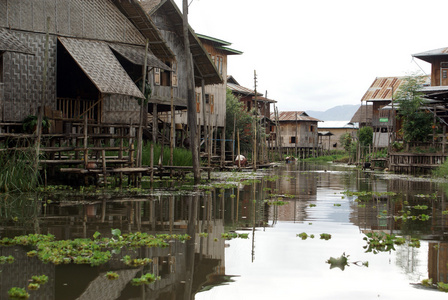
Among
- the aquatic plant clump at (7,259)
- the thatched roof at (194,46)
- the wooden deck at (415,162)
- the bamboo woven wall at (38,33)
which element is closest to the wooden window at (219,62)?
the thatched roof at (194,46)

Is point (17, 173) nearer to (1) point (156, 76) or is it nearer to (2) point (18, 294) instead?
(2) point (18, 294)

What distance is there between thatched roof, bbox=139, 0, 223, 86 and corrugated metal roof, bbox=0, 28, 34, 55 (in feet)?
29.2

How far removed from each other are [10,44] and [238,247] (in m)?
11.3

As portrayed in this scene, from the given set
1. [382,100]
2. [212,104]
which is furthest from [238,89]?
[212,104]

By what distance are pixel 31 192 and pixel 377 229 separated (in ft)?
29.0

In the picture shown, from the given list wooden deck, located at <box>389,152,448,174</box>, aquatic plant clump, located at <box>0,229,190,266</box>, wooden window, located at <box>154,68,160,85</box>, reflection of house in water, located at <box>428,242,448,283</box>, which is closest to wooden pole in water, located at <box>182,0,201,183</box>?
wooden window, located at <box>154,68,160,85</box>

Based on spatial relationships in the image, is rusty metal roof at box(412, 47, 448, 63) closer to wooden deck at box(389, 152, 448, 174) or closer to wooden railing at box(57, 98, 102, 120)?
wooden deck at box(389, 152, 448, 174)

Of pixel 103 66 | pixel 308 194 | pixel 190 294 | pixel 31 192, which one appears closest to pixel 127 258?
pixel 190 294

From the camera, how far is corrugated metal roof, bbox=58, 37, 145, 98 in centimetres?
1694

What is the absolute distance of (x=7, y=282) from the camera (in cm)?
557

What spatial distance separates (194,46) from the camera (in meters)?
25.2

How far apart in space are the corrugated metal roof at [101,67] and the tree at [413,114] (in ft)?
60.4

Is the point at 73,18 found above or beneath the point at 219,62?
beneath

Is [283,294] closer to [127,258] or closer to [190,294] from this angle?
[190,294]
